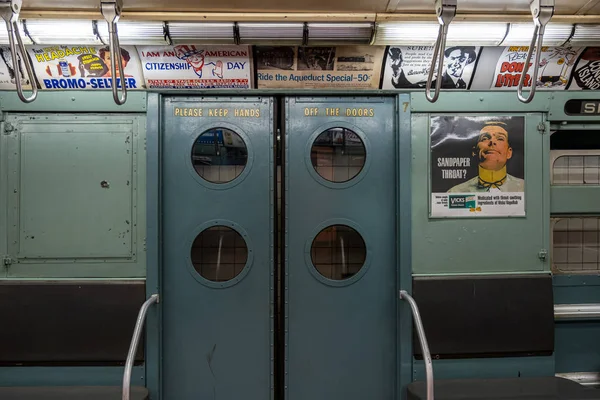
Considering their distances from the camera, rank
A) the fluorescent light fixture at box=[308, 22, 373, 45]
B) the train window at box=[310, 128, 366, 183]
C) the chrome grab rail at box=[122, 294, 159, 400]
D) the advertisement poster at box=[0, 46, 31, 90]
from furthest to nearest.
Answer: the train window at box=[310, 128, 366, 183]
the advertisement poster at box=[0, 46, 31, 90]
the fluorescent light fixture at box=[308, 22, 373, 45]
the chrome grab rail at box=[122, 294, 159, 400]

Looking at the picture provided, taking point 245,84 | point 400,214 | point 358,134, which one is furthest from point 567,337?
point 245,84

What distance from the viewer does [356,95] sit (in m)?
3.09

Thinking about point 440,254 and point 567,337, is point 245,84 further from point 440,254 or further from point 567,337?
point 567,337

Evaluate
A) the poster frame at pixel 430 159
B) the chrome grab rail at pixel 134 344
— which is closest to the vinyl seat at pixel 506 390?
the poster frame at pixel 430 159

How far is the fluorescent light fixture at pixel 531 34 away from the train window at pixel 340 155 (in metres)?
1.30

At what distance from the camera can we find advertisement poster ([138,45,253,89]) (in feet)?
9.63

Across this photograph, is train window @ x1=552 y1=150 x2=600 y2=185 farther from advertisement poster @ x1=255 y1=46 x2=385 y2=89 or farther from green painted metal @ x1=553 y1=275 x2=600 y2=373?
advertisement poster @ x1=255 y1=46 x2=385 y2=89

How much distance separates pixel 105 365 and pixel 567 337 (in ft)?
12.4

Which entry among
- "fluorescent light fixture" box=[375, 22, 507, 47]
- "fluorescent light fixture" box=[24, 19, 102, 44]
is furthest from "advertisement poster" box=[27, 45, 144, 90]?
"fluorescent light fixture" box=[375, 22, 507, 47]

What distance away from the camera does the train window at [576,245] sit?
11.0 feet

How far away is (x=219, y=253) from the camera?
3.08 metres

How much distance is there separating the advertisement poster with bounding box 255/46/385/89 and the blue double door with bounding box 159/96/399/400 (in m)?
0.14

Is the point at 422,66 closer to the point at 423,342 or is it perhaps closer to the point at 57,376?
the point at 423,342

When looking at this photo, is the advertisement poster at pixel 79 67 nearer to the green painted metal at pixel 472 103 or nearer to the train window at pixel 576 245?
the green painted metal at pixel 472 103
